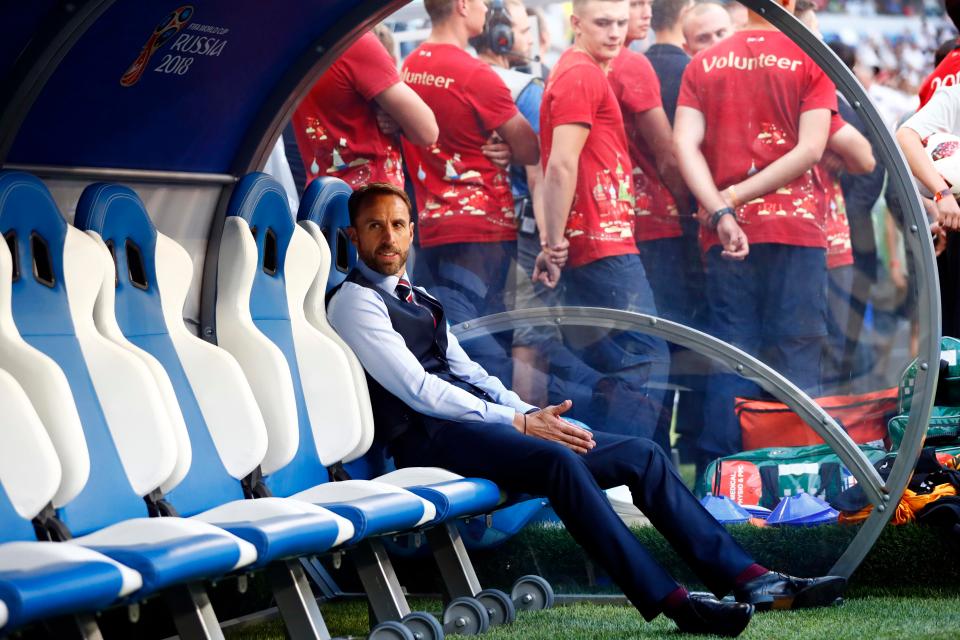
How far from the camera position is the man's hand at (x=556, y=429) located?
4.54m

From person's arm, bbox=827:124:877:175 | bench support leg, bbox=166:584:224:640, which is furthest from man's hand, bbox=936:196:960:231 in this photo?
bench support leg, bbox=166:584:224:640

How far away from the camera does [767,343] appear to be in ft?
16.2

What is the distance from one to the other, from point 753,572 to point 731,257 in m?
1.21

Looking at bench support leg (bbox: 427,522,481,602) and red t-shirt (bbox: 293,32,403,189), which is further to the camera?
red t-shirt (bbox: 293,32,403,189)

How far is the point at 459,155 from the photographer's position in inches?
207

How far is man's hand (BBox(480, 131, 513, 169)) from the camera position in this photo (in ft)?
17.1

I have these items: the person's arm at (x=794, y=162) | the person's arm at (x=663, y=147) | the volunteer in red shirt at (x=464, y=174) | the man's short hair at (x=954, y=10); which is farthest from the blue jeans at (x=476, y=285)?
the man's short hair at (x=954, y=10)

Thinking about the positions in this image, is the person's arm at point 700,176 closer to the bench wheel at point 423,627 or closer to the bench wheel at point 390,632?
the bench wheel at point 423,627

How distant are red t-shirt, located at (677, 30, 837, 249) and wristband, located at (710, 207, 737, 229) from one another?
24 millimetres

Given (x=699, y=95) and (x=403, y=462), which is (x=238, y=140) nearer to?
(x=403, y=462)

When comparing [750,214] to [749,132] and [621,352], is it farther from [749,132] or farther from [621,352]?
[621,352]

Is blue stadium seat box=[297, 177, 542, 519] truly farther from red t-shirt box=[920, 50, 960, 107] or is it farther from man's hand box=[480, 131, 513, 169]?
red t-shirt box=[920, 50, 960, 107]

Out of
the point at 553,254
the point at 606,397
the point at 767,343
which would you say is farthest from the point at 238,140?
the point at 767,343

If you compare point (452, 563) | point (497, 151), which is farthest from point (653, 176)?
point (452, 563)
